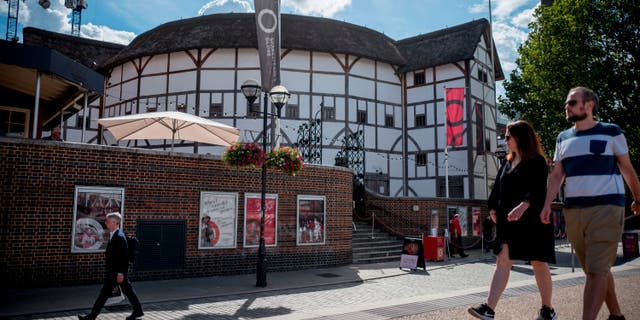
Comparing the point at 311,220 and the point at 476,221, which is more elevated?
the point at 311,220

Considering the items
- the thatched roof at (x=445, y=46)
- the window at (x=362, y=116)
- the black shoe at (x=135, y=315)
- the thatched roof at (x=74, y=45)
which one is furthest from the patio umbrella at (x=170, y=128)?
the thatched roof at (x=445, y=46)

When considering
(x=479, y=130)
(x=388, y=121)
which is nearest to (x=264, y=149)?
(x=388, y=121)

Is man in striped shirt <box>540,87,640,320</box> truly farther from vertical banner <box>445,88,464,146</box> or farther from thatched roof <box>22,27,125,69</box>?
thatched roof <box>22,27,125,69</box>

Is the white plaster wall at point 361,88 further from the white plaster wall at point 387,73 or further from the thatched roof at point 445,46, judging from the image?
the thatched roof at point 445,46

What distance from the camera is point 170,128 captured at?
14578 millimetres

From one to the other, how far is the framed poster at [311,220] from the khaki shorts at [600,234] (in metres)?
10.1

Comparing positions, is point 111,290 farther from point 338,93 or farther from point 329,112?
point 338,93


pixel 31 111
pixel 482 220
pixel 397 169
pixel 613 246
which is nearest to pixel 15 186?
pixel 31 111

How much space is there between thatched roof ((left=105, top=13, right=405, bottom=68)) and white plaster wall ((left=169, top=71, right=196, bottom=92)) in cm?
139

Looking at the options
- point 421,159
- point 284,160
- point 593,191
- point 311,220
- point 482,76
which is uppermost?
point 482,76

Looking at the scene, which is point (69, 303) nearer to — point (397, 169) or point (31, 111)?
point (31, 111)

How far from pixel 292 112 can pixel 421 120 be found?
8.29 m

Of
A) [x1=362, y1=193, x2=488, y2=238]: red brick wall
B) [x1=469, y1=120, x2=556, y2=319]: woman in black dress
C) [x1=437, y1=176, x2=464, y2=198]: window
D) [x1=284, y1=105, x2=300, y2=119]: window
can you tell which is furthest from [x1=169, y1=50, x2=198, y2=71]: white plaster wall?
[x1=469, y1=120, x2=556, y2=319]: woman in black dress

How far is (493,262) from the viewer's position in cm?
1599
